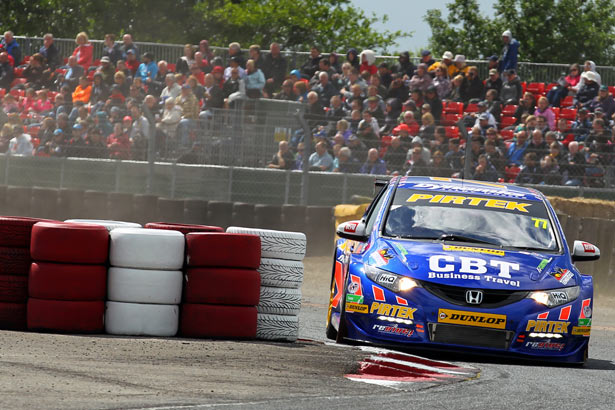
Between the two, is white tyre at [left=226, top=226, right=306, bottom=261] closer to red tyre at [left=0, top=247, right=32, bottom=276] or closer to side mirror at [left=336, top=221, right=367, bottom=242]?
side mirror at [left=336, top=221, right=367, bottom=242]

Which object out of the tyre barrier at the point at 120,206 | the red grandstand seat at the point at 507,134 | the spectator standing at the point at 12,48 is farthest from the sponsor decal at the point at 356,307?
the spectator standing at the point at 12,48

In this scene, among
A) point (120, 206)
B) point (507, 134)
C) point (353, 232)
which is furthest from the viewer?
point (120, 206)

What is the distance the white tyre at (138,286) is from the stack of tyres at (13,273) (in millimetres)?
637

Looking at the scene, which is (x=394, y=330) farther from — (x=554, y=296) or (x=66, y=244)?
(x=66, y=244)

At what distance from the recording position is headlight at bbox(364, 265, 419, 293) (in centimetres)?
796

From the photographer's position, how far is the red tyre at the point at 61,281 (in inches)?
320

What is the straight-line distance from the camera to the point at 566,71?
773 inches

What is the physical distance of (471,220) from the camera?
885 centimetres

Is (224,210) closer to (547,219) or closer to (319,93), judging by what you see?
(319,93)

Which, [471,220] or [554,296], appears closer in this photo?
[554,296]

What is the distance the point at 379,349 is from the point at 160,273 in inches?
67.1

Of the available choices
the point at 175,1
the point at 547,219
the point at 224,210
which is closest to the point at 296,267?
the point at 547,219

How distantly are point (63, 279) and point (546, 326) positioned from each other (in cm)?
347

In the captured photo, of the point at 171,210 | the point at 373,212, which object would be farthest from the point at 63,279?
the point at 171,210
